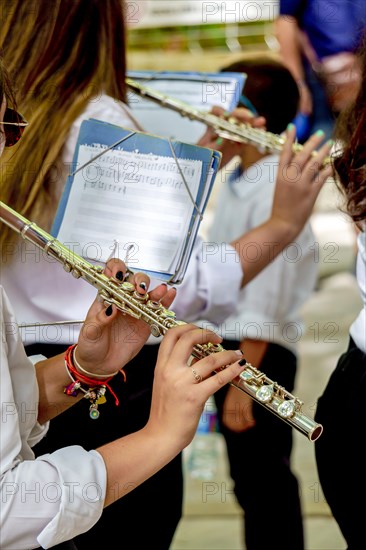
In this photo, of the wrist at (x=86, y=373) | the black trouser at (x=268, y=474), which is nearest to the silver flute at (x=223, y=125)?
the black trouser at (x=268, y=474)

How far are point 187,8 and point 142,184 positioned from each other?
334 cm

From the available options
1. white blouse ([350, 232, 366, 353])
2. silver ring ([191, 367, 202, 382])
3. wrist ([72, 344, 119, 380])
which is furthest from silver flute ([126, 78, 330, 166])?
silver ring ([191, 367, 202, 382])

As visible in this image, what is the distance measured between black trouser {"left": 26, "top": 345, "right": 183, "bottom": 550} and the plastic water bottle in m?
1.03

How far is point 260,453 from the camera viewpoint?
2.07 metres

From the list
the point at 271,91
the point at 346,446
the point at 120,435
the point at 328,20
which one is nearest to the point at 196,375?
the point at 346,446

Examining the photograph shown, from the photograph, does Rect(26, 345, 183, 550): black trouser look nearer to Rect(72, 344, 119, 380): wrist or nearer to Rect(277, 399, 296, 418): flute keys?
Rect(72, 344, 119, 380): wrist

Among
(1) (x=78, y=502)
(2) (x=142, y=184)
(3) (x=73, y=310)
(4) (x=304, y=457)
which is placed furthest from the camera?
(4) (x=304, y=457)

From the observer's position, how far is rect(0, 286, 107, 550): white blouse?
3.06ft

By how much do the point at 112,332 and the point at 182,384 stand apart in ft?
0.74

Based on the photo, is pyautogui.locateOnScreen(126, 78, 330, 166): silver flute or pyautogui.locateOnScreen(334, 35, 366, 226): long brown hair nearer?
pyautogui.locateOnScreen(334, 35, 366, 226): long brown hair

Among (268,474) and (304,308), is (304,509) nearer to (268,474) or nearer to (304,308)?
(268,474)

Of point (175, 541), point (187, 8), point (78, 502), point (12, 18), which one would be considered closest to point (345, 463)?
point (78, 502)

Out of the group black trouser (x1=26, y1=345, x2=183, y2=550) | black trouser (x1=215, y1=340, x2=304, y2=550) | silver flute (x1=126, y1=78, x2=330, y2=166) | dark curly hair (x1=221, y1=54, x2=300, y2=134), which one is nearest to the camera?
black trouser (x1=26, y1=345, x2=183, y2=550)

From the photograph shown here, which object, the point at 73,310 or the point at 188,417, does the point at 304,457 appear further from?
the point at 188,417
